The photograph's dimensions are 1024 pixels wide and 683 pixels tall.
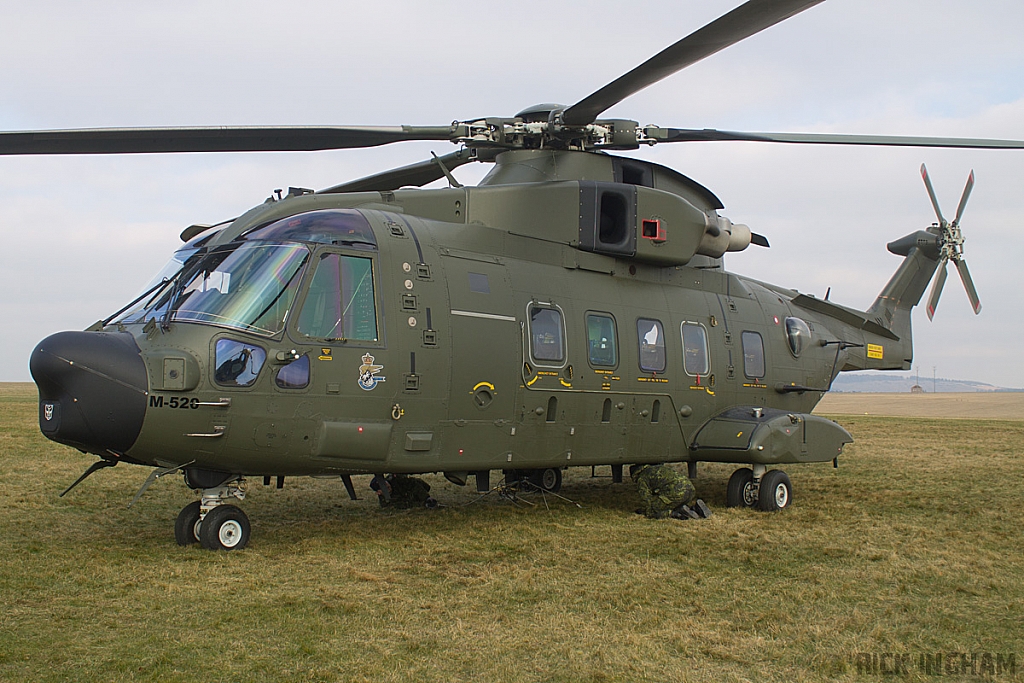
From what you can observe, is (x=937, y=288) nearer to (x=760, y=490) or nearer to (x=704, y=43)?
(x=760, y=490)

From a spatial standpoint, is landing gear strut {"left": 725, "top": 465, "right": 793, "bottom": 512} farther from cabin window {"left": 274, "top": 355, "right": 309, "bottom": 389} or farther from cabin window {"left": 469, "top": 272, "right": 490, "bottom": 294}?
cabin window {"left": 274, "top": 355, "right": 309, "bottom": 389}

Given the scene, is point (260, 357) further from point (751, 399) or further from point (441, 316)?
point (751, 399)

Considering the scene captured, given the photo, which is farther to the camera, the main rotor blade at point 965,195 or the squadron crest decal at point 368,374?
the main rotor blade at point 965,195

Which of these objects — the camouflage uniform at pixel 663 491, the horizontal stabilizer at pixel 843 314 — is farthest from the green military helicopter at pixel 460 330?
the horizontal stabilizer at pixel 843 314

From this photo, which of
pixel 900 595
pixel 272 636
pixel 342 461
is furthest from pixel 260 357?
pixel 900 595

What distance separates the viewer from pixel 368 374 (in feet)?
26.6

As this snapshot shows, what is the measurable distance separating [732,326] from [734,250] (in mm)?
1094

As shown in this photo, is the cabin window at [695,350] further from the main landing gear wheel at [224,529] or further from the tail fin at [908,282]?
the main landing gear wheel at [224,529]

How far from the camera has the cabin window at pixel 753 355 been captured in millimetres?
12312

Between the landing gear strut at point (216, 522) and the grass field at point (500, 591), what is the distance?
0.18 m

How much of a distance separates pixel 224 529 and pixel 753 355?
25.7ft

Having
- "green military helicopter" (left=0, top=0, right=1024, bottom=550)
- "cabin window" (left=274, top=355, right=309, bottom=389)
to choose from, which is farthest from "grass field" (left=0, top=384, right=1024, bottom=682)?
"cabin window" (left=274, top=355, right=309, bottom=389)

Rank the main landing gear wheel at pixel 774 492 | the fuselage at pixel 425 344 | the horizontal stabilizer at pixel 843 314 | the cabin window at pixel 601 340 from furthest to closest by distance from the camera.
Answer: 1. the horizontal stabilizer at pixel 843 314
2. the main landing gear wheel at pixel 774 492
3. the cabin window at pixel 601 340
4. the fuselage at pixel 425 344

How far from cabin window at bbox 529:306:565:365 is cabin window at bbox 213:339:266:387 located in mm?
3181
